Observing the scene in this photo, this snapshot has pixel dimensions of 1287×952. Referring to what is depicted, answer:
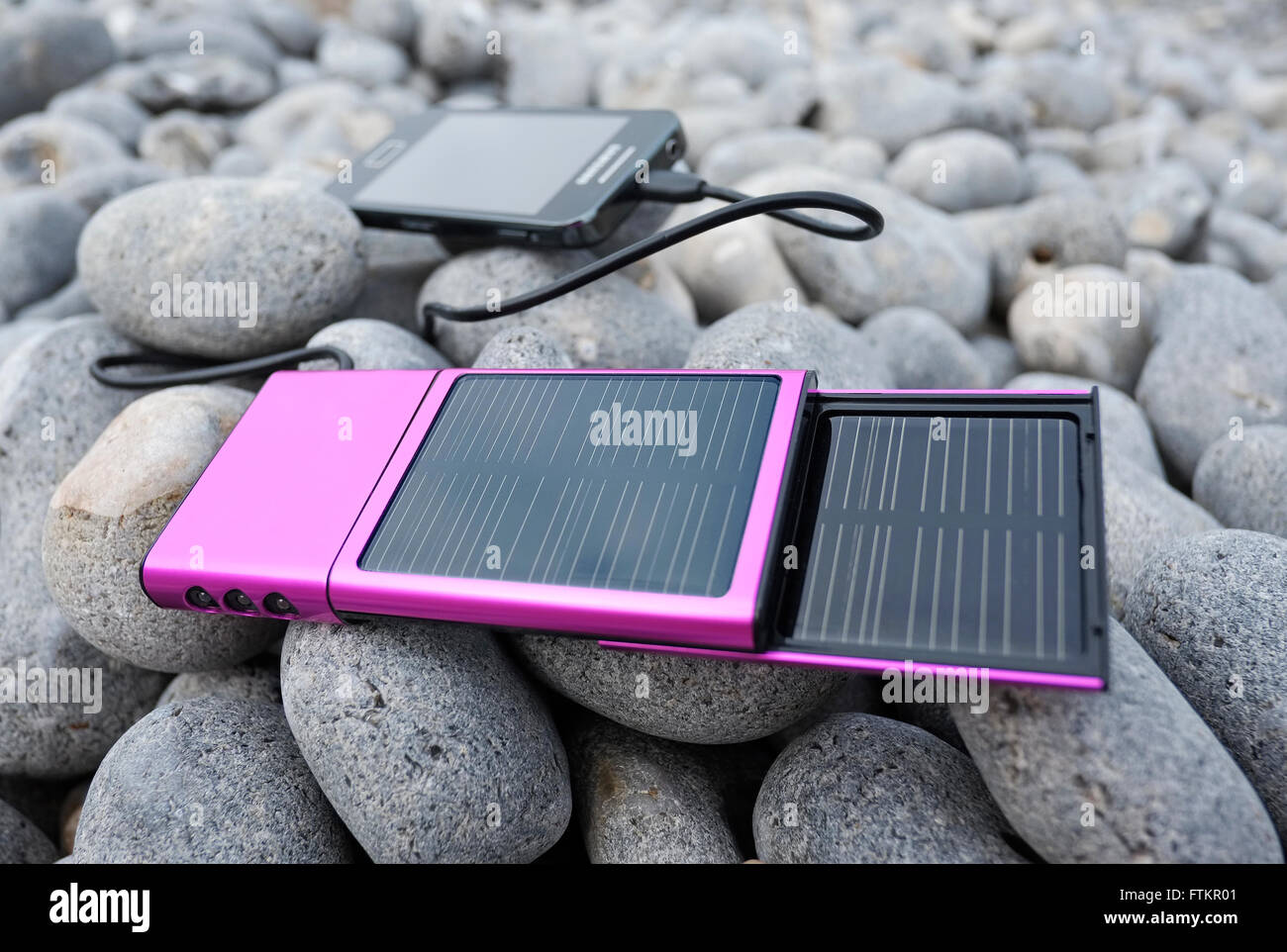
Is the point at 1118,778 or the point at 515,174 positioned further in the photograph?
the point at 515,174

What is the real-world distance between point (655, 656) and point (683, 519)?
296 mm

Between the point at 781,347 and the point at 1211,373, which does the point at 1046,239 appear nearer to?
the point at 1211,373

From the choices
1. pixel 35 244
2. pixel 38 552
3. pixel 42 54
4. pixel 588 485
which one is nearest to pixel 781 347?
pixel 588 485

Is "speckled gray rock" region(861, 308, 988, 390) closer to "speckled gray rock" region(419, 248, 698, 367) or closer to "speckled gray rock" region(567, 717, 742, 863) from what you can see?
"speckled gray rock" region(419, 248, 698, 367)

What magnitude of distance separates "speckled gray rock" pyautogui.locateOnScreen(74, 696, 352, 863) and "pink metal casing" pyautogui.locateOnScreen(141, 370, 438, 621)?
258mm

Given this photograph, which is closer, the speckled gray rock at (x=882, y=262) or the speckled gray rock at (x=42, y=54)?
the speckled gray rock at (x=882, y=262)

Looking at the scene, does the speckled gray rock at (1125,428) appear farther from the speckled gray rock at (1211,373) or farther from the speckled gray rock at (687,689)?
the speckled gray rock at (687,689)

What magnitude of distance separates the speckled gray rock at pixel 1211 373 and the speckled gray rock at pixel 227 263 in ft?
7.01

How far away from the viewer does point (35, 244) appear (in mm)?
2924

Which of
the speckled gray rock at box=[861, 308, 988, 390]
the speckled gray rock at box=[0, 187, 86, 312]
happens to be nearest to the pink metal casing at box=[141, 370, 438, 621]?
the speckled gray rock at box=[861, 308, 988, 390]

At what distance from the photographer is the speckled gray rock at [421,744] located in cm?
132

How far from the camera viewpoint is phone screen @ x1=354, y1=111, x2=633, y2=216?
2170 mm

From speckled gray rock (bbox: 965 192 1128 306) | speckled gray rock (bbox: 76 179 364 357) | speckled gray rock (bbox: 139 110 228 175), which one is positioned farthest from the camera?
speckled gray rock (bbox: 139 110 228 175)

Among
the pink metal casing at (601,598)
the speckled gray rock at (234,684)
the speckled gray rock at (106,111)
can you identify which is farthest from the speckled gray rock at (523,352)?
the speckled gray rock at (106,111)
